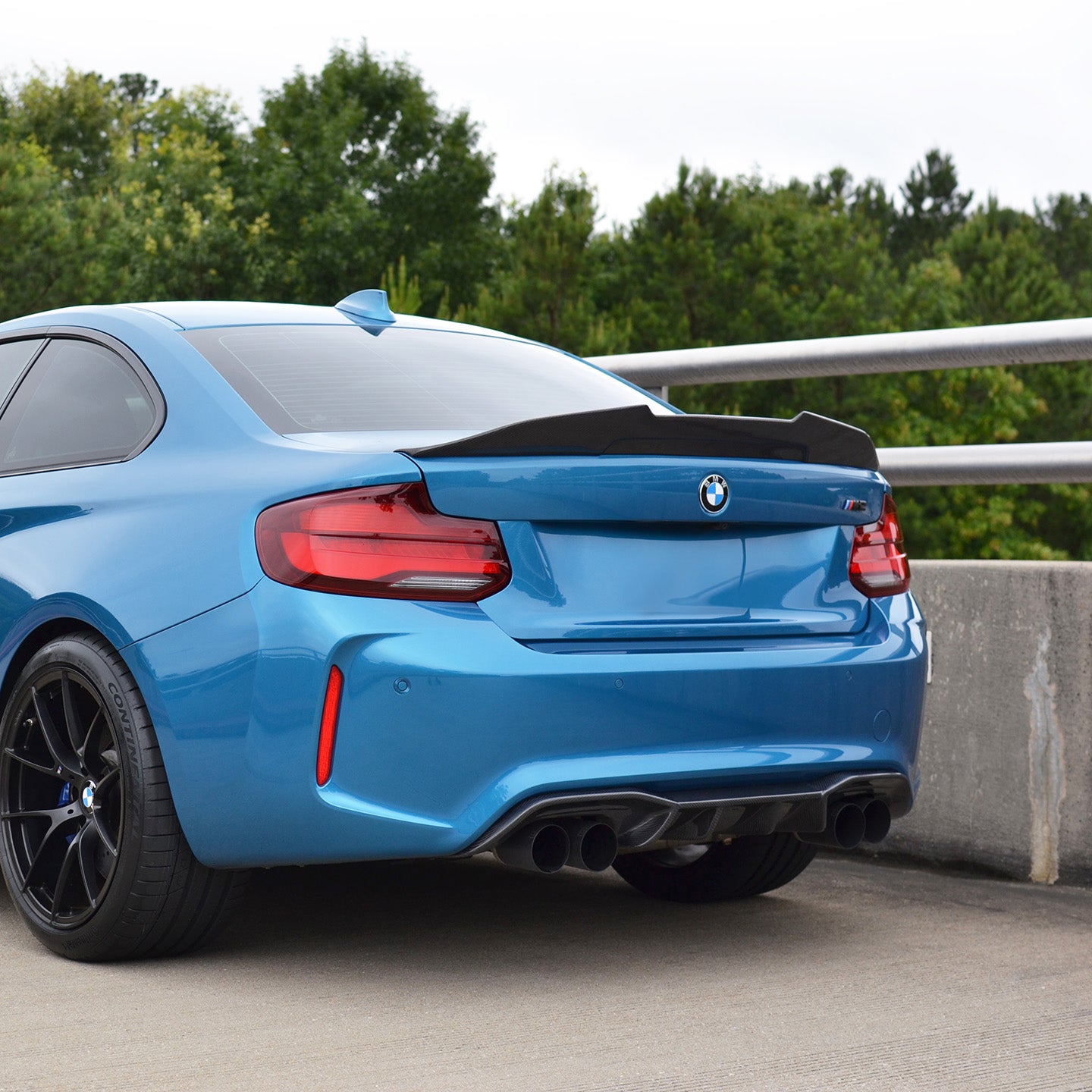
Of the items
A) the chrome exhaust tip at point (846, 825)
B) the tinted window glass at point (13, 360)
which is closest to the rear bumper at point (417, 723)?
the chrome exhaust tip at point (846, 825)

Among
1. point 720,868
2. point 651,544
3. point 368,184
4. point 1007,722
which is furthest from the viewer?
point 368,184

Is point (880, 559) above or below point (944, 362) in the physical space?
below

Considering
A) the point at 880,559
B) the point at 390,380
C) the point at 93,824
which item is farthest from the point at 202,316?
the point at 880,559

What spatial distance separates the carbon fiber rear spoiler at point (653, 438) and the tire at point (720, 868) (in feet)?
3.87

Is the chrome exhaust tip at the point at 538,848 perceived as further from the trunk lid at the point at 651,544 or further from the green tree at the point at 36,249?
the green tree at the point at 36,249

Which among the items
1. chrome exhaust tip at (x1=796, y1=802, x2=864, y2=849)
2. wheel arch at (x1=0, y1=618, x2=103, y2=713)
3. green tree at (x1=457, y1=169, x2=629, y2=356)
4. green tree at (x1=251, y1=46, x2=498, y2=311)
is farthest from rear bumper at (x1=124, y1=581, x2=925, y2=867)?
green tree at (x1=251, y1=46, x2=498, y2=311)

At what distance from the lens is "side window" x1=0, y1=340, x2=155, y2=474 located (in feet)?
13.2

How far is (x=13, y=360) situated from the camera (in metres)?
4.65

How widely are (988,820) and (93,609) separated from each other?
2.73m

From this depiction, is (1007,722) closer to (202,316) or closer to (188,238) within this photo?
(202,316)

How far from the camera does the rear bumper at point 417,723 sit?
10.7 feet

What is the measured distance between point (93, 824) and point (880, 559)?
75.6 inches

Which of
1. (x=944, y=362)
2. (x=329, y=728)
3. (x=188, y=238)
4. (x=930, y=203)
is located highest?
(x=930, y=203)

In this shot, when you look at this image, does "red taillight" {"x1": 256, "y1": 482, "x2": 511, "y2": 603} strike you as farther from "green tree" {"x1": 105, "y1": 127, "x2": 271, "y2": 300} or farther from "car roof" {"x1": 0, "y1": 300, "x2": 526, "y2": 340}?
"green tree" {"x1": 105, "y1": 127, "x2": 271, "y2": 300}
